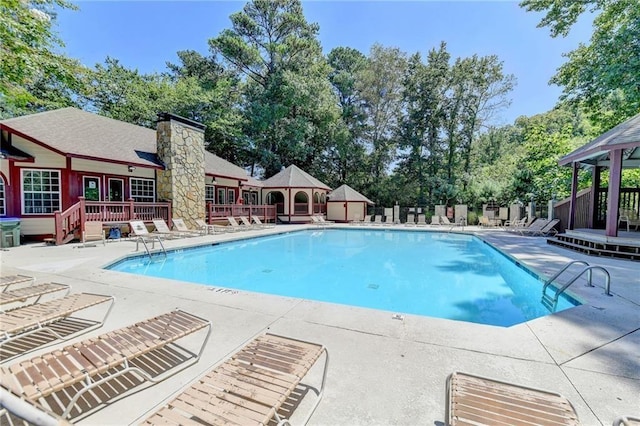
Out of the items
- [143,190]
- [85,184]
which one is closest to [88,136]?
[85,184]

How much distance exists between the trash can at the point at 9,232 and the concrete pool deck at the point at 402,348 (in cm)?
657

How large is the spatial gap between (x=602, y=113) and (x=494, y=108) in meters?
15.1

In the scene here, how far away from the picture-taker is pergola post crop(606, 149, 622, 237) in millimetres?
8430

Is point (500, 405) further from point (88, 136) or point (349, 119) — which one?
point (349, 119)

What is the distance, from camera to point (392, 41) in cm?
2933

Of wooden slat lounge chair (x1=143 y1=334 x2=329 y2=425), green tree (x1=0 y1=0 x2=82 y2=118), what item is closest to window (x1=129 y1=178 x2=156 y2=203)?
green tree (x1=0 y1=0 x2=82 y2=118)

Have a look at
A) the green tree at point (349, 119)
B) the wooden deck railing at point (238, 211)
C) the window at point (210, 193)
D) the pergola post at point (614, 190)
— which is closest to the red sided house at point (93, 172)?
the wooden deck railing at point (238, 211)

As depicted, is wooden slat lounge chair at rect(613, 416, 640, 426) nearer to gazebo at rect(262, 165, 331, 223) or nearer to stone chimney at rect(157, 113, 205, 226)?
stone chimney at rect(157, 113, 205, 226)

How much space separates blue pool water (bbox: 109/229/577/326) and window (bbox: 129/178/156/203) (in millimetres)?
4932

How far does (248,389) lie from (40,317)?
262 centimetres

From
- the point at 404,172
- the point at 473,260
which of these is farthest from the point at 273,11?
the point at 473,260

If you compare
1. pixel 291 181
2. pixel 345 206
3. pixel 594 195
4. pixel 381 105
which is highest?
pixel 381 105

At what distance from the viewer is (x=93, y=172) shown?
1227 cm

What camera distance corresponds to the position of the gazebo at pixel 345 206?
84.0ft
